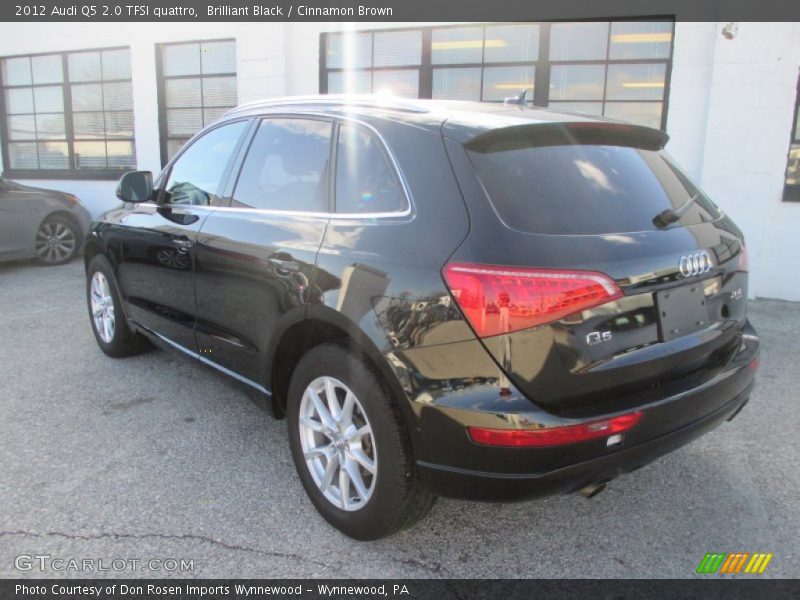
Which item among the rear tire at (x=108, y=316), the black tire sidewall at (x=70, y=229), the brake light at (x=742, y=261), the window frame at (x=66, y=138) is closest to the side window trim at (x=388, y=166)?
the brake light at (x=742, y=261)

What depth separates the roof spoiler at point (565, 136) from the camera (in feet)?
7.37

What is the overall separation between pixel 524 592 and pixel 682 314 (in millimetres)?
1171

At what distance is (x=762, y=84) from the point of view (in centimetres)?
632

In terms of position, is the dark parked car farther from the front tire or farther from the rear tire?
the front tire

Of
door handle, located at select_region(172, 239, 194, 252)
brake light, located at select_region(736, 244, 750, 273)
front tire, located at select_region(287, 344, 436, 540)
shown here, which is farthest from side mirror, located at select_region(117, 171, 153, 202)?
brake light, located at select_region(736, 244, 750, 273)

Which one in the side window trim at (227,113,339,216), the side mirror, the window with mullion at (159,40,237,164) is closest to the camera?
the side window trim at (227,113,339,216)

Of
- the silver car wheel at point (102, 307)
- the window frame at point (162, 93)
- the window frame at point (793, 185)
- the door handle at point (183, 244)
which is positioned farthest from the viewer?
the window frame at point (162, 93)

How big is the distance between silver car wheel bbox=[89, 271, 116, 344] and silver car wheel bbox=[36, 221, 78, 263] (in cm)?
465

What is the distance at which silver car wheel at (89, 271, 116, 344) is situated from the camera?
4648mm

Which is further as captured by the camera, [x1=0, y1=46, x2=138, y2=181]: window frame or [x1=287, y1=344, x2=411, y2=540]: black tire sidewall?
[x1=0, y1=46, x2=138, y2=181]: window frame

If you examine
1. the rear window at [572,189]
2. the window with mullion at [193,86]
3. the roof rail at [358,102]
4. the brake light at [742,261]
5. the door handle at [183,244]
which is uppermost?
the window with mullion at [193,86]

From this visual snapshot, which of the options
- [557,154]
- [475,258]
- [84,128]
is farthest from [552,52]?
[84,128]

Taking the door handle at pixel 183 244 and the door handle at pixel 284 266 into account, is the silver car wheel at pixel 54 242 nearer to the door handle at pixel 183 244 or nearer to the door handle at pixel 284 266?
the door handle at pixel 183 244

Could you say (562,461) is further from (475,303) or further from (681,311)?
(681,311)
